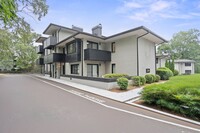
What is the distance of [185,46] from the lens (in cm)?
4309

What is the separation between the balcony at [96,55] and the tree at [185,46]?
30.9 m

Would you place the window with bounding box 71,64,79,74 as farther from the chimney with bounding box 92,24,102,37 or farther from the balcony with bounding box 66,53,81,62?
the chimney with bounding box 92,24,102,37

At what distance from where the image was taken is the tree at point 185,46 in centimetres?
4219

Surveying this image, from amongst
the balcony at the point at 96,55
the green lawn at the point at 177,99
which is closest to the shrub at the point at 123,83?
the green lawn at the point at 177,99

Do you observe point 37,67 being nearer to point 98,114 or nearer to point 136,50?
point 136,50

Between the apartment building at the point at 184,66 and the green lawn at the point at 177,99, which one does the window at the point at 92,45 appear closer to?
the green lawn at the point at 177,99

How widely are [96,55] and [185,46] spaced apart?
37691mm

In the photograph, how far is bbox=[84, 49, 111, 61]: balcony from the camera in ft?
52.6

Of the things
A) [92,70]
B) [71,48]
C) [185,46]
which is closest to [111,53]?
[92,70]

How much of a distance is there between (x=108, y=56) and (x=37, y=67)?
3503cm

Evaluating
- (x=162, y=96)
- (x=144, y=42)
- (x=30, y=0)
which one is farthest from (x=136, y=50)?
(x=30, y=0)

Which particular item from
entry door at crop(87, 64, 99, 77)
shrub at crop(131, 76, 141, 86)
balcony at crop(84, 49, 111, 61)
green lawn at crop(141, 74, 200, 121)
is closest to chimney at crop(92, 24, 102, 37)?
balcony at crop(84, 49, 111, 61)

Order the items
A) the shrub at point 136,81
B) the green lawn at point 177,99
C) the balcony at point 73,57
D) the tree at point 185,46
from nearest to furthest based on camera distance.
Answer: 1. the green lawn at point 177,99
2. the shrub at point 136,81
3. the balcony at point 73,57
4. the tree at point 185,46

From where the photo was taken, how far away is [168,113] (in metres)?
5.74
